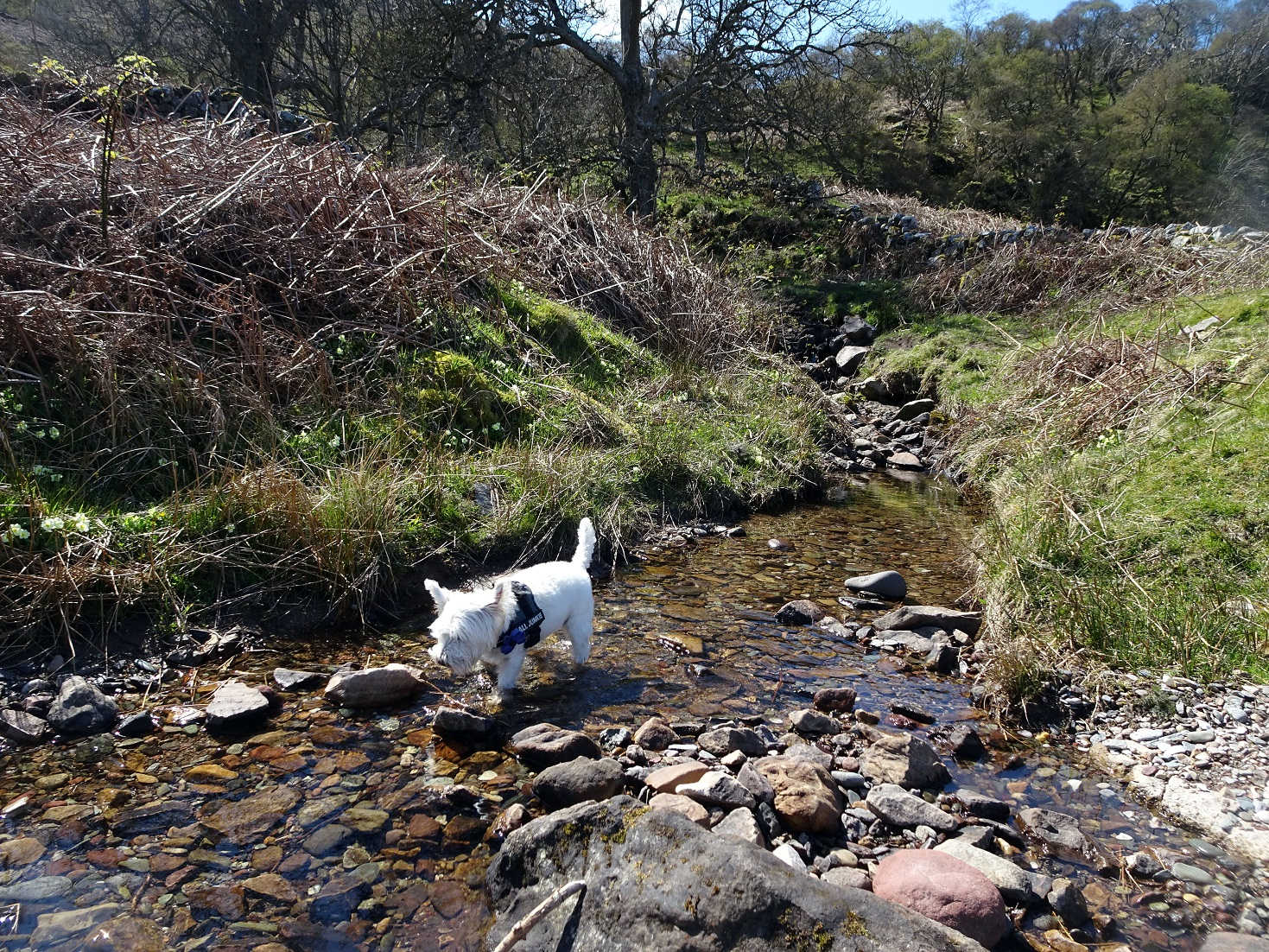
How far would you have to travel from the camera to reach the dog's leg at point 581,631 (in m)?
4.63

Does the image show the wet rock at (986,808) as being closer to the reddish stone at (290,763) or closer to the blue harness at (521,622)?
the blue harness at (521,622)

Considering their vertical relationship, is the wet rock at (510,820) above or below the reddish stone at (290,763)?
below

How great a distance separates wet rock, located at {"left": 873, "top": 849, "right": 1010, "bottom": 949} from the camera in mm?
2742

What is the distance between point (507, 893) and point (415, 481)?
3723 millimetres

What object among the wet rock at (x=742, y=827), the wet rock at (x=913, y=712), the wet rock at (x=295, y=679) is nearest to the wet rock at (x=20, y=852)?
the wet rock at (x=295, y=679)

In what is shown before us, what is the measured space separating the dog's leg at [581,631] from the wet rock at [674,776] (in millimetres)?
1163

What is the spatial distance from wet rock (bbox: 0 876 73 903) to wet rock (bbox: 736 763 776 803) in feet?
8.74

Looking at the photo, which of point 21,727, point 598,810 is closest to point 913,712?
point 598,810

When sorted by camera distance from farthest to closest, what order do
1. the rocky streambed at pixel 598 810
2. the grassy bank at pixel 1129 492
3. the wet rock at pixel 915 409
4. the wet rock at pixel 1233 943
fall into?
the wet rock at pixel 915 409
the grassy bank at pixel 1129 492
the wet rock at pixel 1233 943
the rocky streambed at pixel 598 810

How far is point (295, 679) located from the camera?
14.5 ft

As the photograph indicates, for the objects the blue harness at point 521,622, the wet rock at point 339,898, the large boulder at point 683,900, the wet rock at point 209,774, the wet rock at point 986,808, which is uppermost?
the blue harness at point 521,622

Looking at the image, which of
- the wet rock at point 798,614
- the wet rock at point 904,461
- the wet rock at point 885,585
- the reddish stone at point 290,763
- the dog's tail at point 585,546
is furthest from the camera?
the wet rock at point 904,461

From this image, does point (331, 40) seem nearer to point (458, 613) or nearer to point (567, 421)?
point (567, 421)

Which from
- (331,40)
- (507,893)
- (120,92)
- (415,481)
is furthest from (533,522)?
(331,40)
